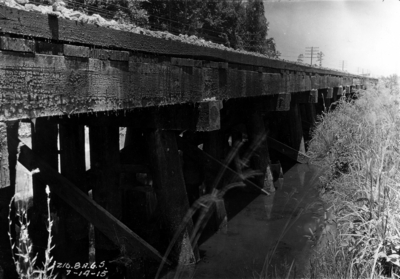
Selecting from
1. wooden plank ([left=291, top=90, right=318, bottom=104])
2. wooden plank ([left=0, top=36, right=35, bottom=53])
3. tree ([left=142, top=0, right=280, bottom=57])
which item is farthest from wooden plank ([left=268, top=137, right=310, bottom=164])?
tree ([left=142, top=0, right=280, bottom=57])

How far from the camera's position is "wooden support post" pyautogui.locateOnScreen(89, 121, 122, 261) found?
416 centimetres

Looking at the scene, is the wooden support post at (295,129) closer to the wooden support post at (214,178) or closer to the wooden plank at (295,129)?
the wooden plank at (295,129)

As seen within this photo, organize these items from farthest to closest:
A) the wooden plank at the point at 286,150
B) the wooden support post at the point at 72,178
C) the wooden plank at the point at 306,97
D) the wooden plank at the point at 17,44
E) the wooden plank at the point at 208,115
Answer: the wooden plank at the point at 286,150 → the wooden plank at the point at 306,97 → the wooden support post at the point at 72,178 → the wooden plank at the point at 208,115 → the wooden plank at the point at 17,44

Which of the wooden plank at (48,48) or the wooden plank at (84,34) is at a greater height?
the wooden plank at (84,34)

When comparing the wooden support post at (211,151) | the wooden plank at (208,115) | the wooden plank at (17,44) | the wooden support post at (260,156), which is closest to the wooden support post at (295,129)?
the wooden support post at (260,156)

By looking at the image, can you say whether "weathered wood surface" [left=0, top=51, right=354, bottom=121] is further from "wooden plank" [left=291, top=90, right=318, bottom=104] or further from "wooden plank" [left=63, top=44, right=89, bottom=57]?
"wooden plank" [left=291, top=90, right=318, bottom=104]

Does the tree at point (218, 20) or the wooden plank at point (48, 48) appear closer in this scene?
the wooden plank at point (48, 48)

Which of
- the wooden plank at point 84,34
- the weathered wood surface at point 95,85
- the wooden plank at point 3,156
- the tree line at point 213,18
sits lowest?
the wooden plank at point 3,156

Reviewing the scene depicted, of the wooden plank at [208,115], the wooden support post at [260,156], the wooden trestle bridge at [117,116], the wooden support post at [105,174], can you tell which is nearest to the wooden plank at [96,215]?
the wooden trestle bridge at [117,116]

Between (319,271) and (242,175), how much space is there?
11.5 feet

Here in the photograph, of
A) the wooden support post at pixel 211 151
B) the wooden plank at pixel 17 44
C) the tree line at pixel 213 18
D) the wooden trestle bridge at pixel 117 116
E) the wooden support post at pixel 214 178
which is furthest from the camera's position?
the tree line at pixel 213 18

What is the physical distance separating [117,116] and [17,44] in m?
2.09

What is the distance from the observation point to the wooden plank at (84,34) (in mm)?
1552

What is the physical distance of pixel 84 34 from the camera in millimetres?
1925
